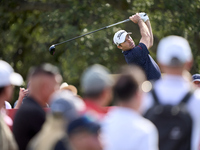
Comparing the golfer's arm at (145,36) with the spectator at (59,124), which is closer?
the spectator at (59,124)

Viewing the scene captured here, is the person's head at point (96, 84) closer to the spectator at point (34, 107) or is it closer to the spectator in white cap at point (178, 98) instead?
the spectator in white cap at point (178, 98)

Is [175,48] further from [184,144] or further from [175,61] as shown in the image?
[184,144]

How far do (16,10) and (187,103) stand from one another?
12124 mm

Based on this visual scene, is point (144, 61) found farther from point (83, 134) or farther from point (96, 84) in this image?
point (83, 134)

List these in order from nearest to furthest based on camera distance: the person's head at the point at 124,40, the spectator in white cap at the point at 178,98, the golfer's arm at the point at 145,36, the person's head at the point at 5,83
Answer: the spectator in white cap at the point at 178,98 < the person's head at the point at 5,83 < the person's head at the point at 124,40 < the golfer's arm at the point at 145,36

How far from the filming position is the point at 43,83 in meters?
3.85

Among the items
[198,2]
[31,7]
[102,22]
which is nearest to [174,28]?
[198,2]

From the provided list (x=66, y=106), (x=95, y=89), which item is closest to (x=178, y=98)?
(x=95, y=89)

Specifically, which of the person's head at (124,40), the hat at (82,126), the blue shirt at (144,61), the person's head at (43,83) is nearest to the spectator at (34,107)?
the person's head at (43,83)

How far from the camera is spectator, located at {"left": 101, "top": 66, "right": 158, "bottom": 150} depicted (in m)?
2.92

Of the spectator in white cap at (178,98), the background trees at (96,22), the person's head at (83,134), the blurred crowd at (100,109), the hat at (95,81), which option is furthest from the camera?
the background trees at (96,22)

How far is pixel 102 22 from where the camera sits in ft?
45.5

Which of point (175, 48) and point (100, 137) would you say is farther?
point (175, 48)

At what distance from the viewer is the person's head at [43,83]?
3.84 metres
